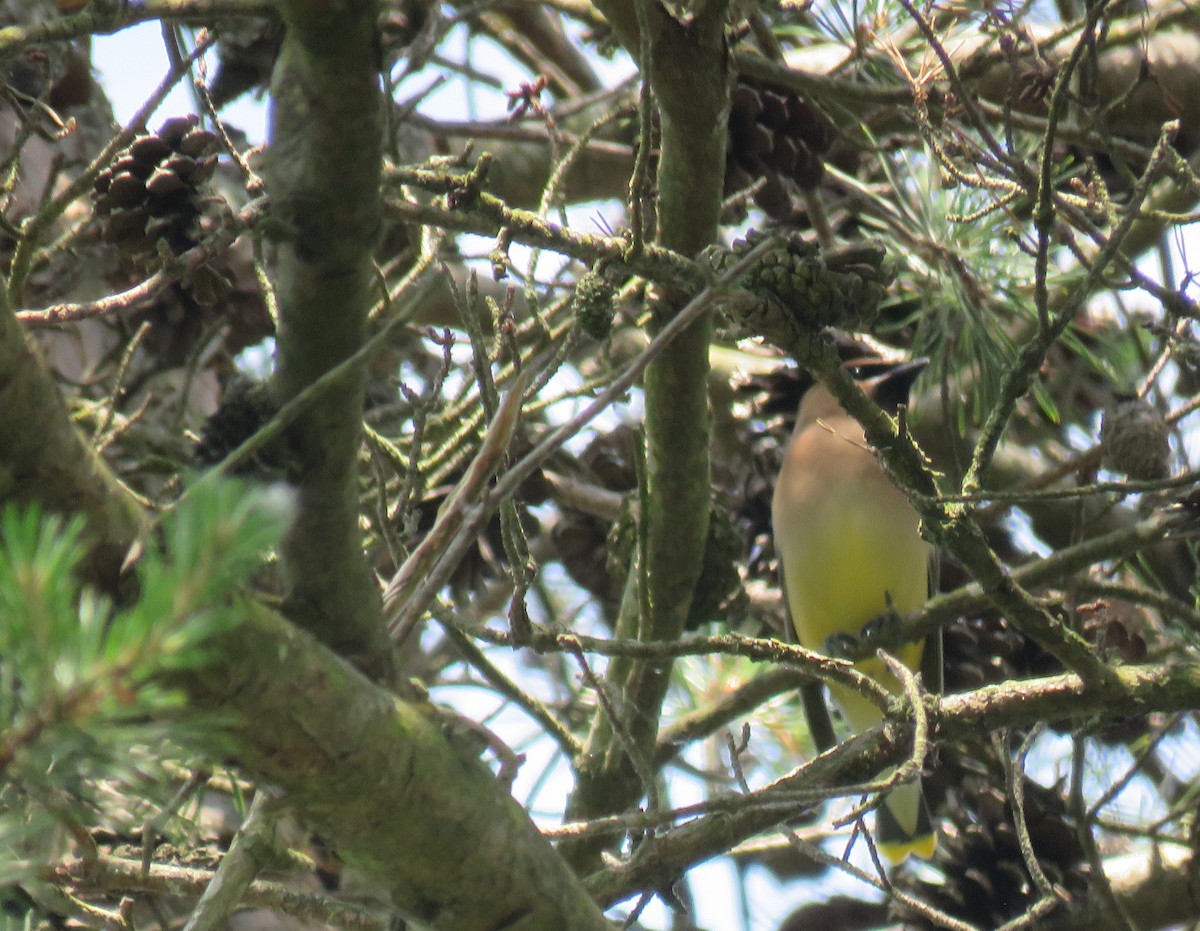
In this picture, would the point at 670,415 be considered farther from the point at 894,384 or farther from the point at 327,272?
the point at 894,384

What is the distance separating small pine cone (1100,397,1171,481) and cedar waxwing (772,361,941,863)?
3.78 ft

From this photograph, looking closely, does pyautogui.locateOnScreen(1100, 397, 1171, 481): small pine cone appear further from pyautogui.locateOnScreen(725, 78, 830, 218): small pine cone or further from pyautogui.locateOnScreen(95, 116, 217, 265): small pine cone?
pyautogui.locateOnScreen(95, 116, 217, 265): small pine cone

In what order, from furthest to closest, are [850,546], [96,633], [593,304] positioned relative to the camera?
[850,546] → [593,304] → [96,633]

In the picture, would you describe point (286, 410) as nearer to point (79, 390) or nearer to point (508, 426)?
point (508, 426)

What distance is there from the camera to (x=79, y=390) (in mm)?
3486

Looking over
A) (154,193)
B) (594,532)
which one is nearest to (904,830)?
(594,532)

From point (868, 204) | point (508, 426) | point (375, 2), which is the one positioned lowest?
point (508, 426)

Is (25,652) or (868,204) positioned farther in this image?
(868,204)

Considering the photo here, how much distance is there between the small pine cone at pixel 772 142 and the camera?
9.90 ft

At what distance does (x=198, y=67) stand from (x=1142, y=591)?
74.7 inches

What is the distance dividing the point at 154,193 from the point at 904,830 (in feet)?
11.1

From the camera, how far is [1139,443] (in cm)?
291

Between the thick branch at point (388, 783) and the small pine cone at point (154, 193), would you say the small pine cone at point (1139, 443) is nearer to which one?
the thick branch at point (388, 783)

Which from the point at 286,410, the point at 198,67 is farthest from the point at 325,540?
the point at 198,67
